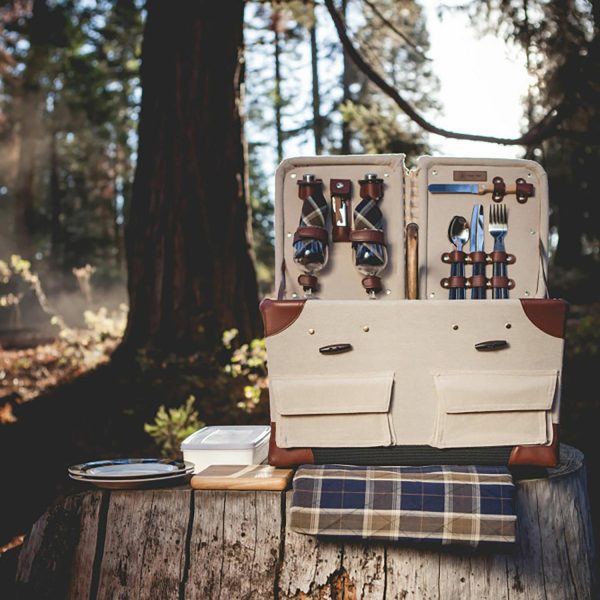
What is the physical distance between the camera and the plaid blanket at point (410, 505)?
1.98 meters

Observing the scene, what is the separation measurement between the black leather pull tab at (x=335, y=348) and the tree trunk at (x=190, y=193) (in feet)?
9.16

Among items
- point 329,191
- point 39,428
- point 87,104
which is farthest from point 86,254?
point 329,191

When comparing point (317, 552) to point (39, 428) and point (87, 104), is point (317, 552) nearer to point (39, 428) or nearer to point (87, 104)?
point (39, 428)

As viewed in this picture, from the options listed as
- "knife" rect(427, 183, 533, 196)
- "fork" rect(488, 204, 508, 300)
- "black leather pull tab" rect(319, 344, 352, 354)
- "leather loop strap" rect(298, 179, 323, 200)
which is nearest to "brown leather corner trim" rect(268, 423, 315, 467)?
"black leather pull tab" rect(319, 344, 352, 354)

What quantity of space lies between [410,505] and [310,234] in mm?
896

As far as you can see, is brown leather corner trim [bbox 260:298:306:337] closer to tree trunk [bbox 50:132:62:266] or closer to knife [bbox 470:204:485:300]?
knife [bbox 470:204:485:300]

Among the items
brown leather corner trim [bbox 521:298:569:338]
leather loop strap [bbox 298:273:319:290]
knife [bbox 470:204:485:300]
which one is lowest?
brown leather corner trim [bbox 521:298:569:338]

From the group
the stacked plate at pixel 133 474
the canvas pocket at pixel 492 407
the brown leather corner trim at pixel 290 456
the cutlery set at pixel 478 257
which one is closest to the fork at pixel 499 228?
the cutlery set at pixel 478 257

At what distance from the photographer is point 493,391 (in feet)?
6.95

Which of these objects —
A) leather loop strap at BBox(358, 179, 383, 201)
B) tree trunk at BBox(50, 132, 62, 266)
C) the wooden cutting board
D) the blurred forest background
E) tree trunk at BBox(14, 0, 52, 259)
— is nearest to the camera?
the wooden cutting board

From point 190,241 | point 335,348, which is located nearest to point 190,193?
point 190,241

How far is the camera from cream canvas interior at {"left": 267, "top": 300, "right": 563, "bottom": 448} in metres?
2.11

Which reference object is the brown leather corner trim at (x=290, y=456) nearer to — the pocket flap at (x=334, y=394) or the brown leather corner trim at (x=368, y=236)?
the pocket flap at (x=334, y=394)

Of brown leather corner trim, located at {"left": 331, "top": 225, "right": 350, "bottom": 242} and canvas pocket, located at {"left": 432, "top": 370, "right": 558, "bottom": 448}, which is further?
brown leather corner trim, located at {"left": 331, "top": 225, "right": 350, "bottom": 242}
